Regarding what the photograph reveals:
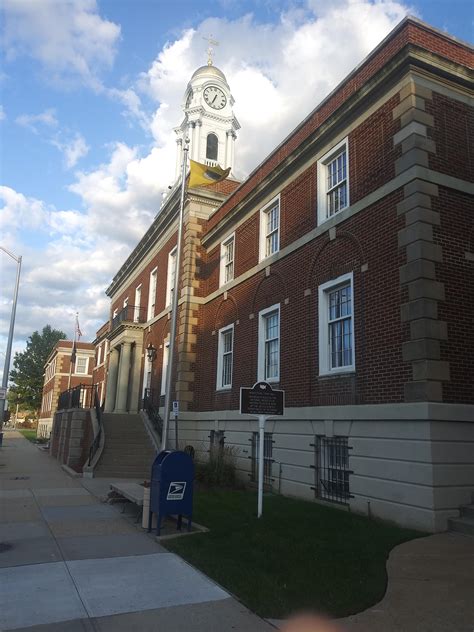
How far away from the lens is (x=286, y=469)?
515 inches

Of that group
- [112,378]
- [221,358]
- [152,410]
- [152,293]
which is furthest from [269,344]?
[112,378]

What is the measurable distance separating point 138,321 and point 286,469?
16.5m

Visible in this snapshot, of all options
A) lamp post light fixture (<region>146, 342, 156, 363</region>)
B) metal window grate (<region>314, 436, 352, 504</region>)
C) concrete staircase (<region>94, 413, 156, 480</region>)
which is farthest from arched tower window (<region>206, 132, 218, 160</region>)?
metal window grate (<region>314, 436, 352, 504</region>)

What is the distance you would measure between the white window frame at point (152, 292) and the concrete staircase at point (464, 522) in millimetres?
19659

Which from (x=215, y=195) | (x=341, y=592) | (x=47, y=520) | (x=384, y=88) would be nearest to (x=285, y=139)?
(x=384, y=88)

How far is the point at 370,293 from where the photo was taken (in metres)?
10.9

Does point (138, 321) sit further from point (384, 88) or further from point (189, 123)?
point (189, 123)

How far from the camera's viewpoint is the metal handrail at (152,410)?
821 inches

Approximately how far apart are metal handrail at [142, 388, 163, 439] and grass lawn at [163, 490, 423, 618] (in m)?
10.3

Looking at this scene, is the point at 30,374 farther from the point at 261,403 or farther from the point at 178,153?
the point at 261,403

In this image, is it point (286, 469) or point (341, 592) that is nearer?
point (341, 592)

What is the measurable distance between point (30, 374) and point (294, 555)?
88875mm

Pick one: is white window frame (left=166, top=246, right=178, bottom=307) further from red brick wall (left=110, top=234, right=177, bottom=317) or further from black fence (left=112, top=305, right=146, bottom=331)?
black fence (left=112, top=305, right=146, bottom=331)

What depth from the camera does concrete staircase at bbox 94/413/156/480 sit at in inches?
689
